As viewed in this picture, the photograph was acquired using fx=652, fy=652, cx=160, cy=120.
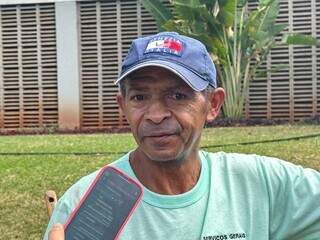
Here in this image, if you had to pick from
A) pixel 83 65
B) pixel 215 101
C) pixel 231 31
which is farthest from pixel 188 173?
pixel 83 65

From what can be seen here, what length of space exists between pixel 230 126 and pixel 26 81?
4515mm

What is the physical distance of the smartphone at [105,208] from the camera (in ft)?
4.28

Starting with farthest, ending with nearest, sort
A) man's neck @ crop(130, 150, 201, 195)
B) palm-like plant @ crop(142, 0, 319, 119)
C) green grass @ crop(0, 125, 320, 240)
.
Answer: palm-like plant @ crop(142, 0, 319, 119)
green grass @ crop(0, 125, 320, 240)
man's neck @ crop(130, 150, 201, 195)

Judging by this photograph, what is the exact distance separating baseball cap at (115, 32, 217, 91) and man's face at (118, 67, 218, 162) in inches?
0.9

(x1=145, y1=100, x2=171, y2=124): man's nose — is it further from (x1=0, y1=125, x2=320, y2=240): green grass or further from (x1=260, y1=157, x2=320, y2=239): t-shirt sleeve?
(x1=0, y1=125, x2=320, y2=240): green grass

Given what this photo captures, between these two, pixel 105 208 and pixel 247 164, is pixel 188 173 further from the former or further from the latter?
pixel 105 208

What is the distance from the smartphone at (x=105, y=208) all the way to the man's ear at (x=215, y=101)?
0.42m

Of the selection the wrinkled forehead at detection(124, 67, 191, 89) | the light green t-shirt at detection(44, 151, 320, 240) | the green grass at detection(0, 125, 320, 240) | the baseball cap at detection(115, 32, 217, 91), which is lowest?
the green grass at detection(0, 125, 320, 240)

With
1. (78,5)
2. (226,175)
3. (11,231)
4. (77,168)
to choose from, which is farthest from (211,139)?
(226,175)

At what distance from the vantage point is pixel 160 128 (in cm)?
157

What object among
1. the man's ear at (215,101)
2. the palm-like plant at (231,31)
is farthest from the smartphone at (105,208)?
the palm-like plant at (231,31)

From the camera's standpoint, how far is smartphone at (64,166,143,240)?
1.31 metres

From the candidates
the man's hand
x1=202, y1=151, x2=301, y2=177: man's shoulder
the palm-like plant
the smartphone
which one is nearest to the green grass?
the palm-like plant

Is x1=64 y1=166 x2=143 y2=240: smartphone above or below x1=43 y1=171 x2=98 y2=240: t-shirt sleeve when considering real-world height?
A: above
